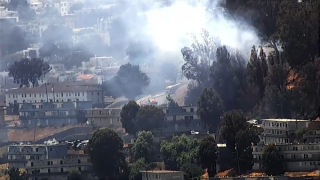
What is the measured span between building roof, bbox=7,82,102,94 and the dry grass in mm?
5042

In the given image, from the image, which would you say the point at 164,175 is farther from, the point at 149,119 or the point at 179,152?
the point at 149,119

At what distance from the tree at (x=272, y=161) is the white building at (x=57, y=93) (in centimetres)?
2341

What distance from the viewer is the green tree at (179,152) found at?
56.4 metres

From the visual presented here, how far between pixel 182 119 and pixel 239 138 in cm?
1125

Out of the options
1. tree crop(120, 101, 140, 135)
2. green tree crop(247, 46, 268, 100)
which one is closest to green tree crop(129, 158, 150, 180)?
tree crop(120, 101, 140, 135)

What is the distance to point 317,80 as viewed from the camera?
5609 centimetres

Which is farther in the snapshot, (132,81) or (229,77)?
(132,81)

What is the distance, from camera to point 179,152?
57.3m

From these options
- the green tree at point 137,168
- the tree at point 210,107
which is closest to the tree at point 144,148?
the green tree at point 137,168

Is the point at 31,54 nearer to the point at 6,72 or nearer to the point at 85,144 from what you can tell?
the point at 6,72

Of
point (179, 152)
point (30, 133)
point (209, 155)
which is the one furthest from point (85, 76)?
point (209, 155)

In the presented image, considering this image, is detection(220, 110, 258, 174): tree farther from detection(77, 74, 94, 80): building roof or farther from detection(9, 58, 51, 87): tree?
detection(77, 74, 94, 80): building roof

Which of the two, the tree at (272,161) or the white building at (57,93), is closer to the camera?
the tree at (272,161)

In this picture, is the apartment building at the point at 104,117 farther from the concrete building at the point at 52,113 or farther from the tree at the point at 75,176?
the tree at the point at 75,176
